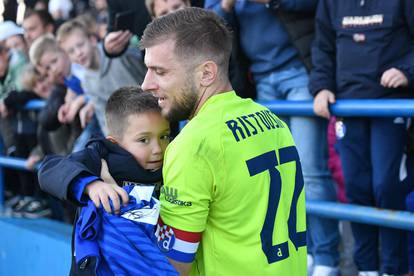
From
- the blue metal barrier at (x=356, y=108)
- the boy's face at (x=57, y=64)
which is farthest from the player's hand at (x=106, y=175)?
the boy's face at (x=57, y=64)

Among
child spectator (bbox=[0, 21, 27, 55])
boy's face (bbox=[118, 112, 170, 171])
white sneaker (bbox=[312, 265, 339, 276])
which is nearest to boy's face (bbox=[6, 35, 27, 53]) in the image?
child spectator (bbox=[0, 21, 27, 55])

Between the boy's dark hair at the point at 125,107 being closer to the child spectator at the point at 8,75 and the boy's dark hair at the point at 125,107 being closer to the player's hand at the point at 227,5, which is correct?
the player's hand at the point at 227,5

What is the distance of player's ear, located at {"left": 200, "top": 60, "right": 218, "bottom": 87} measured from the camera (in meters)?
2.15

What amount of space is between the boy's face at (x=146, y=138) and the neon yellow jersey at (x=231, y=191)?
0.29 m

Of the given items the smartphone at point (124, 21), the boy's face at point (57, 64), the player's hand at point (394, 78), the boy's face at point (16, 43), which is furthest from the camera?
the boy's face at point (16, 43)

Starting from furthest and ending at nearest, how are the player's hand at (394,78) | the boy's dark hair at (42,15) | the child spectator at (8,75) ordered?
the boy's dark hair at (42,15) < the child spectator at (8,75) < the player's hand at (394,78)

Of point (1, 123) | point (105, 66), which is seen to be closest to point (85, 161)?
point (105, 66)

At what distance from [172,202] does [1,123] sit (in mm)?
4524

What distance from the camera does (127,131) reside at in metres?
2.40

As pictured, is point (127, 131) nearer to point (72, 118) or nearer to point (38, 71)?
point (72, 118)

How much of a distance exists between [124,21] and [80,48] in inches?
28.0

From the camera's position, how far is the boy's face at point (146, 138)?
238 cm

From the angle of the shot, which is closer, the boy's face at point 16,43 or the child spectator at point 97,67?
the child spectator at point 97,67

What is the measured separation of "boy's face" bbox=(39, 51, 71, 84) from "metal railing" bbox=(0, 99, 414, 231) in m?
2.32
